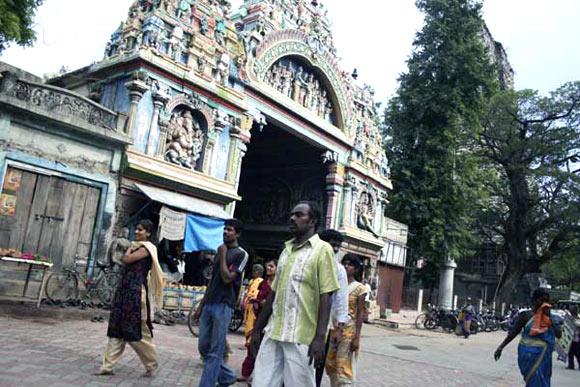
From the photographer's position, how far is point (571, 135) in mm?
30406

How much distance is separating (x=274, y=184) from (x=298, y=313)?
1809 centimetres

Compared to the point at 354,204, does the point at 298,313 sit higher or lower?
lower

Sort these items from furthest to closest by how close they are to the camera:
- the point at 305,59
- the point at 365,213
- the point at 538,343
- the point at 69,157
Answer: the point at 365,213, the point at 305,59, the point at 69,157, the point at 538,343

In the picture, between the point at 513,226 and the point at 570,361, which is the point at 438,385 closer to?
the point at 570,361

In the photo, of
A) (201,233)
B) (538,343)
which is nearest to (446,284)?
(201,233)

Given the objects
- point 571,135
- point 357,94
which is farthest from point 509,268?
point 357,94

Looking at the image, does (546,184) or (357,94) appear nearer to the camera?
(357,94)

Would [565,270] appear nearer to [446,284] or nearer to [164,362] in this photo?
[446,284]

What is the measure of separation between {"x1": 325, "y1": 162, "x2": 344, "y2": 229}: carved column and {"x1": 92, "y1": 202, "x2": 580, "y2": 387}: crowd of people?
12326 millimetres

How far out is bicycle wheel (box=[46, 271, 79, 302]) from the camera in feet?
31.2

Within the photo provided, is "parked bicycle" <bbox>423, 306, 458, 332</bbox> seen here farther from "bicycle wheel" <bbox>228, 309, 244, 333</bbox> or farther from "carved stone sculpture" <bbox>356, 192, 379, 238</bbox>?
"bicycle wheel" <bbox>228, 309, 244, 333</bbox>

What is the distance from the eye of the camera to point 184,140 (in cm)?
1278

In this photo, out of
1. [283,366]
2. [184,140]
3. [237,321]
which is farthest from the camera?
[184,140]

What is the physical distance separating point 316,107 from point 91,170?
960cm
